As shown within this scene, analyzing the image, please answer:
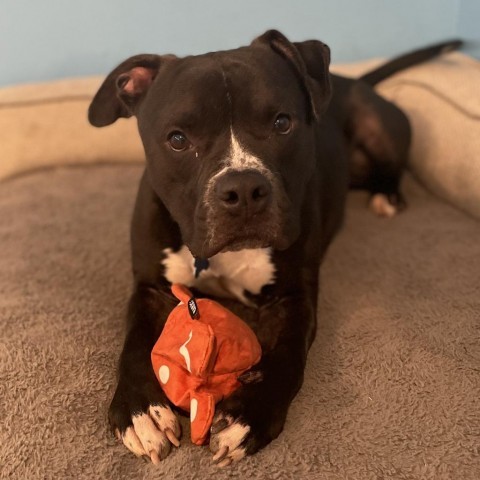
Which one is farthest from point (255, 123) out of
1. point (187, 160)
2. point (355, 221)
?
point (355, 221)

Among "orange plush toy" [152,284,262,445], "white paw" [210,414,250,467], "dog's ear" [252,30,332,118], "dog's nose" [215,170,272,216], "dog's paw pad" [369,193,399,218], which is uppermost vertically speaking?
"dog's ear" [252,30,332,118]

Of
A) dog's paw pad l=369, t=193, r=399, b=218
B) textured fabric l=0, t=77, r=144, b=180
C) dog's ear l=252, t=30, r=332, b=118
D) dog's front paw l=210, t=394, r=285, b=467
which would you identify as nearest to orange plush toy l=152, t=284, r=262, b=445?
dog's front paw l=210, t=394, r=285, b=467

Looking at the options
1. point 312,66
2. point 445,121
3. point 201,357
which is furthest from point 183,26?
point 201,357

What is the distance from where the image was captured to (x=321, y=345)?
1.91 metres

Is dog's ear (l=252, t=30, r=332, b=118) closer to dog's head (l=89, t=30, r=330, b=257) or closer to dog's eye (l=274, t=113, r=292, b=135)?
dog's head (l=89, t=30, r=330, b=257)

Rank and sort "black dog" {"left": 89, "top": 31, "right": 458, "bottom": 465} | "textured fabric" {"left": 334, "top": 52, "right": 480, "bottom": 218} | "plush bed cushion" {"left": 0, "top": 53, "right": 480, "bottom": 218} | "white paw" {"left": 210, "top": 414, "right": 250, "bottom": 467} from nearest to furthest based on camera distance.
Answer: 1. "white paw" {"left": 210, "top": 414, "right": 250, "bottom": 467}
2. "black dog" {"left": 89, "top": 31, "right": 458, "bottom": 465}
3. "textured fabric" {"left": 334, "top": 52, "right": 480, "bottom": 218}
4. "plush bed cushion" {"left": 0, "top": 53, "right": 480, "bottom": 218}

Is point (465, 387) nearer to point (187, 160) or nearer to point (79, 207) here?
point (187, 160)

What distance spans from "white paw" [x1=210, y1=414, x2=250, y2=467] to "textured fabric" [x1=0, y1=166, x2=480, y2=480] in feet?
0.08

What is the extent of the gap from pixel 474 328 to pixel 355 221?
91 centimetres

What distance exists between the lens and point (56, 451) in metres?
1.52

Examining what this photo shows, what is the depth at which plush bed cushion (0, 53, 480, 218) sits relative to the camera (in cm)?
283

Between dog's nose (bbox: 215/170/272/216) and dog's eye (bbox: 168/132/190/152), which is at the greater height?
dog's eye (bbox: 168/132/190/152)

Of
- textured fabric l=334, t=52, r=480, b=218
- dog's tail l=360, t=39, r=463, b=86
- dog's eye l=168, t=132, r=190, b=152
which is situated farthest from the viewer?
dog's tail l=360, t=39, r=463, b=86

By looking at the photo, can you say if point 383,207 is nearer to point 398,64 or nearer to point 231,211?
point 398,64
